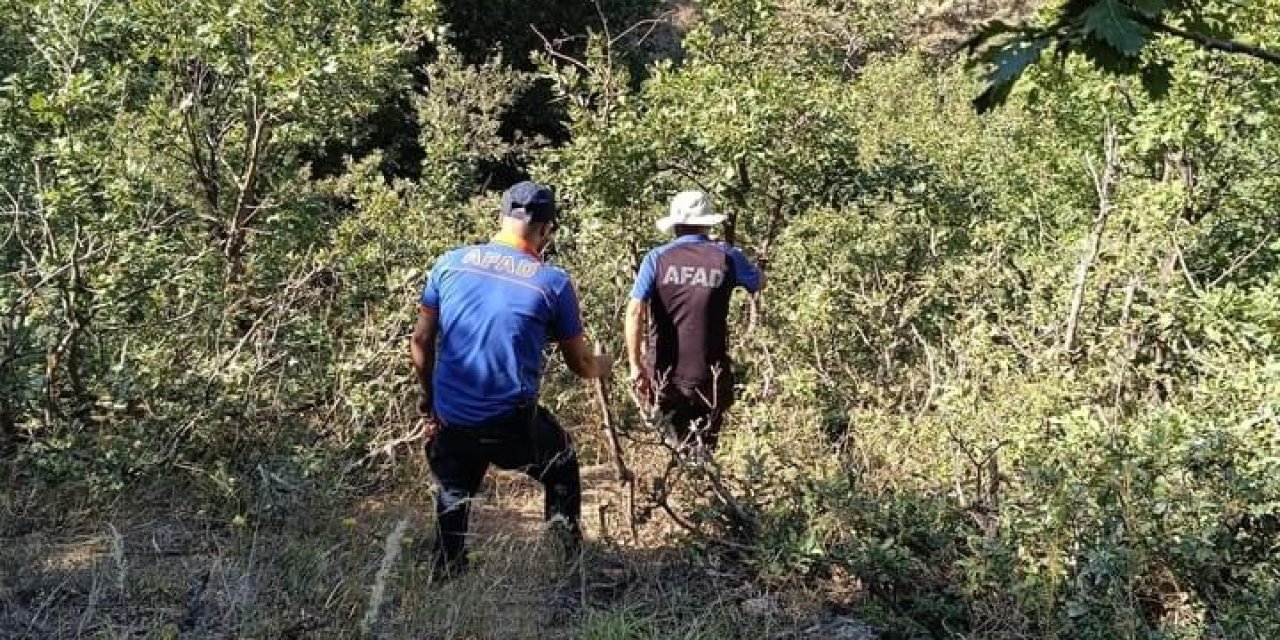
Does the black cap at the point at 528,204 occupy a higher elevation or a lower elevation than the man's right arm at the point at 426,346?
higher

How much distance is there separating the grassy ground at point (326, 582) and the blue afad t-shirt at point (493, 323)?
0.51m

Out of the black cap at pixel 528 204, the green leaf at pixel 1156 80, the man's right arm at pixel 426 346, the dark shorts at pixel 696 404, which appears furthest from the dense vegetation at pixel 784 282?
the black cap at pixel 528 204

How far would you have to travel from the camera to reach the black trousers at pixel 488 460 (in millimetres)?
3568

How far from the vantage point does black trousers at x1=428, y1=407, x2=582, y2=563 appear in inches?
140

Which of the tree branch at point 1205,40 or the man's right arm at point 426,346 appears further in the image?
the man's right arm at point 426,346

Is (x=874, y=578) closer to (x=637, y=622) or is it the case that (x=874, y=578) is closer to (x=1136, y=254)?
(x=637, y=622)

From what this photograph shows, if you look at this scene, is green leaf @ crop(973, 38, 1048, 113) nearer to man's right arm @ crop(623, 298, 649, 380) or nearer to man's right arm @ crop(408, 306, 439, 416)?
man's right arm @ crop(408, 306, 439, 416)

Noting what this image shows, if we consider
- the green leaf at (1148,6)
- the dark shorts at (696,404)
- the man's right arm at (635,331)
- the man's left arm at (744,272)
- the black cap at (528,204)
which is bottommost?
the dark shorts at (696,404)

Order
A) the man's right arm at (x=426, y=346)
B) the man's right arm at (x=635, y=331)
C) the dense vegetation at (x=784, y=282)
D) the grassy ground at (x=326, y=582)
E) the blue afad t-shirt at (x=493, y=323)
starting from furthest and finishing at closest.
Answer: the man's right arm at (x=635, y=331)
the man's right arm at (x=426, y=346)
the blue afad t-shirt at (x=493, y=323)
the dense vegetation at (x=784, y=282)
the grassy ground at (x=326, y=582)

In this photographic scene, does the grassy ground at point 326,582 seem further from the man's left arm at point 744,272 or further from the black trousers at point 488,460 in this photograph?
the man's left arm at point 744,272

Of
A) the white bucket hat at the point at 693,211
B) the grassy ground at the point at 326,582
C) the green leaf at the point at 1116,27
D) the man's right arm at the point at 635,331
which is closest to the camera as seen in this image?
the green leaf at the point at 1116,27

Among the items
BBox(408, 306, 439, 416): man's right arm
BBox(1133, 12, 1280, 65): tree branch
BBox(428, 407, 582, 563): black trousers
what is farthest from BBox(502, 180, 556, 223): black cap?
BBox(1133, 12, 1280, 65): tree branch

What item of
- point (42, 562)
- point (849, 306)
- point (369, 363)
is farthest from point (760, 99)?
point (42, 562)

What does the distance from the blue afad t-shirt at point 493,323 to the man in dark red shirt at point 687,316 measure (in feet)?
3.16
